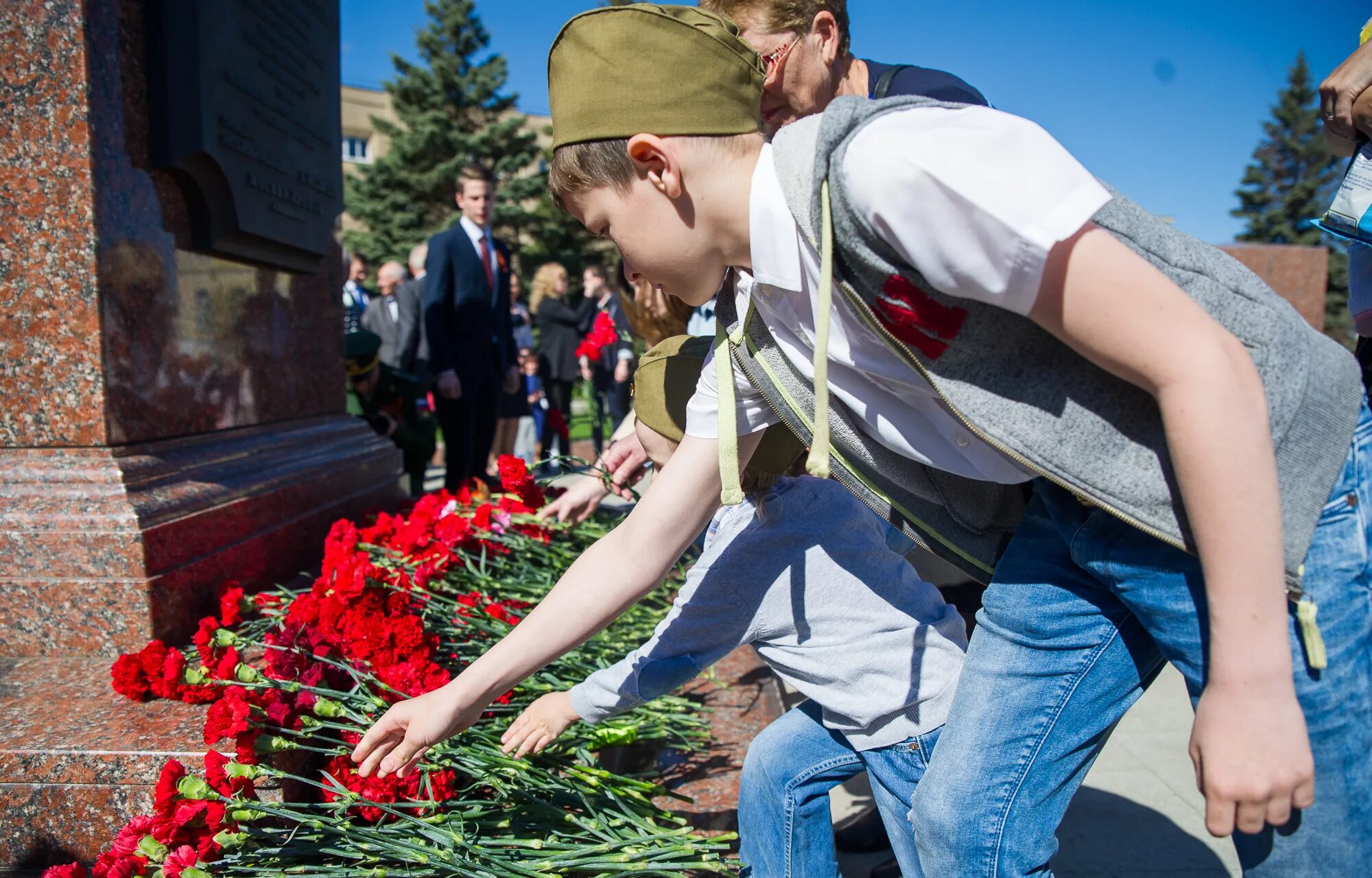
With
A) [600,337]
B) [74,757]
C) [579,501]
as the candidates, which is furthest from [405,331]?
[74,757]

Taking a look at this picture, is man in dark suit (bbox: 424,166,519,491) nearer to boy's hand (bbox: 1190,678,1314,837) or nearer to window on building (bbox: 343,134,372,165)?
boy's hand (bbox: 1190,678,1314,837)

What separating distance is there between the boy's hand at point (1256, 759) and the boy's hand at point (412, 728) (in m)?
0.93

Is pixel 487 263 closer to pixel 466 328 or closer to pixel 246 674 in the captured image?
pixel 466 328

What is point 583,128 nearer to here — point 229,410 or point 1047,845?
point 1047,845

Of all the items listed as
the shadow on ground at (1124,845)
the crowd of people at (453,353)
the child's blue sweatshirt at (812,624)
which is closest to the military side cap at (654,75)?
the child's blue sweatshirt at (812,624)

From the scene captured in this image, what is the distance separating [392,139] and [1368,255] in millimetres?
30813

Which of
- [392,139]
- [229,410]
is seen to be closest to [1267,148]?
[392,139]

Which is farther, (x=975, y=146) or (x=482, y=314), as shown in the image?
(x=482, y=314)

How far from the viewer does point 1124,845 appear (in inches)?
90.3

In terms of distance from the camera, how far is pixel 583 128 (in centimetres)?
120

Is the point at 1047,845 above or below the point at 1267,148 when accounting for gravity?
below

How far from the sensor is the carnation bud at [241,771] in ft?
4.91

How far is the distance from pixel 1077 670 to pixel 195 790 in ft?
4.29

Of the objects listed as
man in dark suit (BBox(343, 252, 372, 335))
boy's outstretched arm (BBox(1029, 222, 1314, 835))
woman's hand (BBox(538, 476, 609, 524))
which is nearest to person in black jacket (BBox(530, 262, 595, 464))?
man in dark suit (BBox(343, 252, 372, 335))
